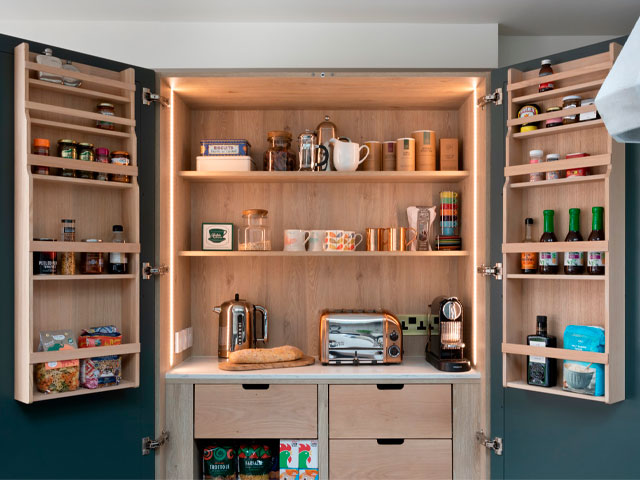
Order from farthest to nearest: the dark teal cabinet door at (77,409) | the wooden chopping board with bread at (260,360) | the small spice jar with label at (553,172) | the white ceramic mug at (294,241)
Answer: the white ceramic mug at (294,241), the wooden chopping board with bread at (260,360), the small spice jar with label at (553,172), the dark teal cabinet door at (77,409)

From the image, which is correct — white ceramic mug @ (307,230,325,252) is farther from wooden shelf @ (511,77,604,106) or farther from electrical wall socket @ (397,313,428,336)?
wooden shelf @ (511,77,604,106)

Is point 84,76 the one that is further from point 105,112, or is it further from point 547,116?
point 547,116

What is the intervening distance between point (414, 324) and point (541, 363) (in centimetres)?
87

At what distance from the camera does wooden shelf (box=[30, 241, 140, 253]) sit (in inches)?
80.5

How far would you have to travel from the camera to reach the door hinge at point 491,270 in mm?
2406

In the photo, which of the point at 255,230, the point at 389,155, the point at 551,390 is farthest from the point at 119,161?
the point at 551,390

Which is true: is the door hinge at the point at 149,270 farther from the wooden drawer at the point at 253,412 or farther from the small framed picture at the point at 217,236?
the wooden drawer at the point at 253,412

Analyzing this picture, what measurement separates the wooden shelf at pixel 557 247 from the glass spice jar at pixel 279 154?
110 cm

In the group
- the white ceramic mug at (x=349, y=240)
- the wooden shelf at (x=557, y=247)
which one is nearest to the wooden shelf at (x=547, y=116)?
the wooden shelf at (x=557, y=247)

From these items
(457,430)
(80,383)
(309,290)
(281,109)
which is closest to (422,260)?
(309,290)

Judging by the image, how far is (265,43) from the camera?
3.15 metres

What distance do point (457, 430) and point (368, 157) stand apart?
4.45 ft

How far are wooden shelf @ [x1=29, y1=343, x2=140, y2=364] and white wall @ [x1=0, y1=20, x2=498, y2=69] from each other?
5.31 ft

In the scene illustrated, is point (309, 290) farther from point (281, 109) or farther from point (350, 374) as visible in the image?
point (281, 109)
